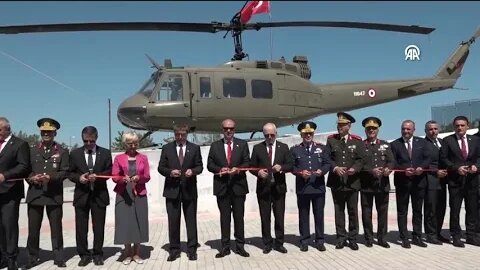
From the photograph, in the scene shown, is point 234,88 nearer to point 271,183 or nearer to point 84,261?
point 271,183

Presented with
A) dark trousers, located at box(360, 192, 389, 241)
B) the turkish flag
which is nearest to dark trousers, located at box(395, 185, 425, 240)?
dark trousers, located at box(360, 192, 389, 241)

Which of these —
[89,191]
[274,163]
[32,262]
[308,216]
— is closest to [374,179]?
[308,216]

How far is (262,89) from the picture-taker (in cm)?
1114

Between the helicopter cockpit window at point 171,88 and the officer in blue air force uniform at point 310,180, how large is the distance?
15.0 feet

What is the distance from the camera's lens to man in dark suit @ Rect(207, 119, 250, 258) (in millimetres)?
6367

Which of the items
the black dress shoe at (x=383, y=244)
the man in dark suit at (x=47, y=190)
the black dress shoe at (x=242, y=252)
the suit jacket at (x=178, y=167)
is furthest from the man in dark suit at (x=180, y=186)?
the black dress shoe at (x=383, y=244)

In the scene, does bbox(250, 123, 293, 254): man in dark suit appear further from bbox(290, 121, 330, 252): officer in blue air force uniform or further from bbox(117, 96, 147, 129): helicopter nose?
bbox(117, 96, 147, 129): helicopter nose

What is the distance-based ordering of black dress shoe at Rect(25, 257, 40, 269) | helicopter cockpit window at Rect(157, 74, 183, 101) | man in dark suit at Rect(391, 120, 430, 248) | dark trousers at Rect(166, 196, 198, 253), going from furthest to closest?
1. helicopter cockpit window at Rect(157, 74, 183, 101)
2. man in dark suit at Rect(391, 120, 430, 248)
3. dark trousers at Rect(166, 196, 198, 253)
4. black dress shoe at Rect(25, 257, 40, 269)

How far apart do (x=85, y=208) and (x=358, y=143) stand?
13.2 ft

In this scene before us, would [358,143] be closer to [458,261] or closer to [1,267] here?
[458,261]

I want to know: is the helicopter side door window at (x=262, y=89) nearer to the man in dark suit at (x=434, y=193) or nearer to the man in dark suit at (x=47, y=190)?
the man in dark suit at (x=434, y=193)

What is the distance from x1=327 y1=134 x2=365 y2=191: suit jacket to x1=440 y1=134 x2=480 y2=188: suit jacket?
131 cm

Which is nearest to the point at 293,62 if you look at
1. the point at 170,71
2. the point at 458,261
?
the point at 170,71

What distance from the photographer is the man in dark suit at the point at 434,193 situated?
6.95 meters
